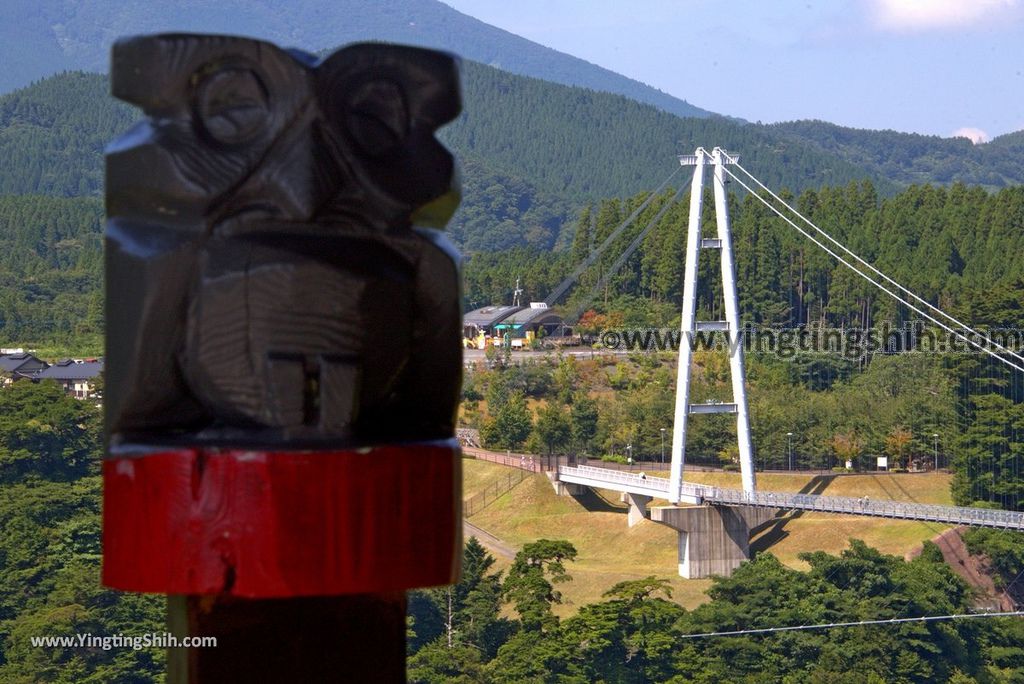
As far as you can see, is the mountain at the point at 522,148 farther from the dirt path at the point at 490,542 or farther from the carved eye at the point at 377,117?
the carved eye at the point at 377,117

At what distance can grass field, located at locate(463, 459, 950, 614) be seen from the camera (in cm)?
1683

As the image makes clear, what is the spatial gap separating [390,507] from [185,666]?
21 centimetres

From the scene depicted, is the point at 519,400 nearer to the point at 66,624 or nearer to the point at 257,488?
the point at 66,624

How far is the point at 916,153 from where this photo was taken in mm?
97562

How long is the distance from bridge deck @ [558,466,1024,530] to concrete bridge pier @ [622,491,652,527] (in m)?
0.18

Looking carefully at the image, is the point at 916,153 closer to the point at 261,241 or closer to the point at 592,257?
the point at 592,257

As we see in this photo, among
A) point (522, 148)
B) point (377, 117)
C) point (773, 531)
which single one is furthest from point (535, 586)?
point (522, 148)

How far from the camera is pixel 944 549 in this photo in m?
16.8

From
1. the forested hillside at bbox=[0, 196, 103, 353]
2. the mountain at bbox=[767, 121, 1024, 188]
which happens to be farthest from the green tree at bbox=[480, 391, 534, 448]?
the mountain at bbox=[767, 121, 1024, 188]

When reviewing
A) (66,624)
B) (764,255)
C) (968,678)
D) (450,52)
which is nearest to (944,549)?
(968,678)

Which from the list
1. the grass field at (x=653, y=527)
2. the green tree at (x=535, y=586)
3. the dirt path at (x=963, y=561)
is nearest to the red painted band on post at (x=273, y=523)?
the green tree at (x=535, y=586)

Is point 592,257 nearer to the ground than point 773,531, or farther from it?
farther from it

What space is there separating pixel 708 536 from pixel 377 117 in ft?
52.7

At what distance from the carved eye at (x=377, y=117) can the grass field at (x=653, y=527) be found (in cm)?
1388
